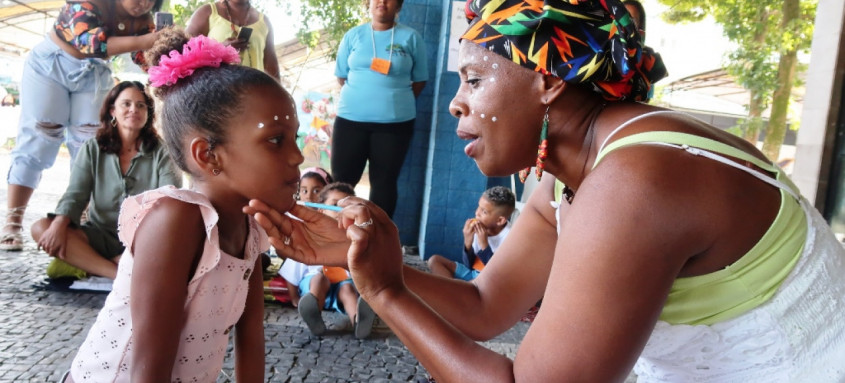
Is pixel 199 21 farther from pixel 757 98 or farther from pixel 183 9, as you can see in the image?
pixel 757 98

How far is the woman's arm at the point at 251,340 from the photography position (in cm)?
175

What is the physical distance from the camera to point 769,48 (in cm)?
782

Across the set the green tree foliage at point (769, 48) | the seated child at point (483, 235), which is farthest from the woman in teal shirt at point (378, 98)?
the green tree foliage at point (769, 48)

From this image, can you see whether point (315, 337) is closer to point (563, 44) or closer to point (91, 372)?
point (91, 372)

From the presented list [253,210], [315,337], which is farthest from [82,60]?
[253,210]

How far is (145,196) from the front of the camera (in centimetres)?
148

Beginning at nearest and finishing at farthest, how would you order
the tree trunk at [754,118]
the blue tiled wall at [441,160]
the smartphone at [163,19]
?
the smartphone at [163,19]
the blue tiled wall at [441,160]
the tree trunk at [754,118]

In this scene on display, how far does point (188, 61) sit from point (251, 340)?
0.81 metres

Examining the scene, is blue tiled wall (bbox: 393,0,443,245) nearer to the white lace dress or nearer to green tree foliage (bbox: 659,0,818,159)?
the white lace dress

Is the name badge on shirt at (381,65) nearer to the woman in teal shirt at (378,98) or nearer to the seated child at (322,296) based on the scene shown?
the woman in teal shirt at (378,98)

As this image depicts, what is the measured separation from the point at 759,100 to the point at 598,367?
855 centimetres

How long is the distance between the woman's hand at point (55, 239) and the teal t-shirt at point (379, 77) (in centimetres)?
202

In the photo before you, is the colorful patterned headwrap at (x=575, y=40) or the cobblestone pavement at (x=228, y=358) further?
the cobblestone pavement at (x=228, y=358)

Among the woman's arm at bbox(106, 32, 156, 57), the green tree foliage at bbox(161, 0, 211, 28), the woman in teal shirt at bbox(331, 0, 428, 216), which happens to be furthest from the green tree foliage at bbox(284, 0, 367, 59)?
the woman's arm at bbox(106, 32, 156, 57)
